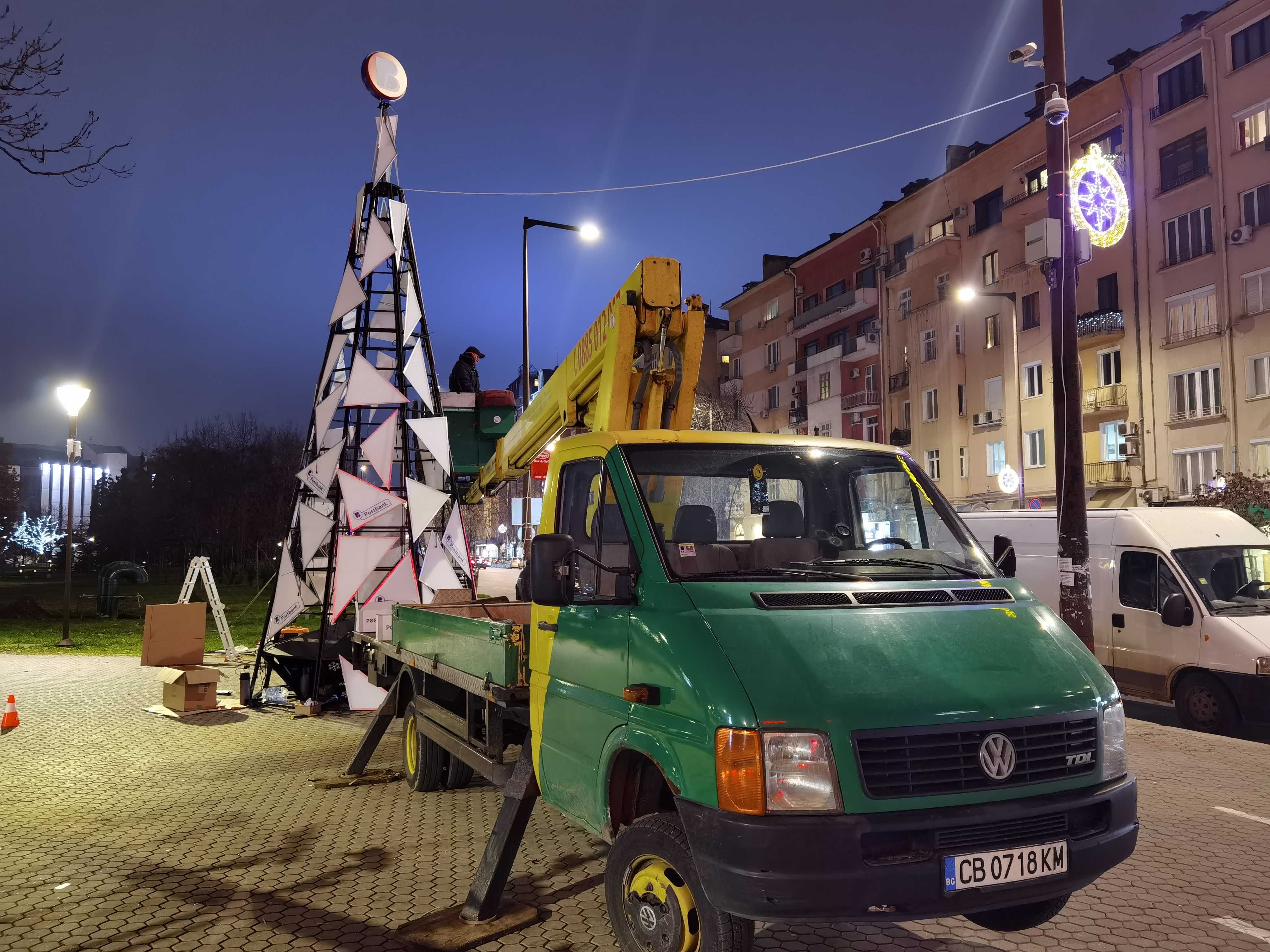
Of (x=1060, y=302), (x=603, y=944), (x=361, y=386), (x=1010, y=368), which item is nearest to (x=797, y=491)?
(x=603, y=944)

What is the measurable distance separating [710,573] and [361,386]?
982cm

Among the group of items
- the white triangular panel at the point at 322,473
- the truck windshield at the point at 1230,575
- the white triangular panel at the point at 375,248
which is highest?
the white triangular panel at the point at 375,248

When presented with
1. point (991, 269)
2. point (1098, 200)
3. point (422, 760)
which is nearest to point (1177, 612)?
point (1098, 200)

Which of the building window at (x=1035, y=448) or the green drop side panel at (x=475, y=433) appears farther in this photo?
the building window at (x=1035, y=448)

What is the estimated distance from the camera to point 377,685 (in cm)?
906

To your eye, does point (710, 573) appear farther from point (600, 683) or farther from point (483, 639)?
point (483, 639)

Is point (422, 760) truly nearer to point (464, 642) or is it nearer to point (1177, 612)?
point (464, 642)

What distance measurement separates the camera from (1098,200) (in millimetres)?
14062

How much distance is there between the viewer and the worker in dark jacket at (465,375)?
1605 centimetres

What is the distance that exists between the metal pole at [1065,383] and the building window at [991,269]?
85.2 ft

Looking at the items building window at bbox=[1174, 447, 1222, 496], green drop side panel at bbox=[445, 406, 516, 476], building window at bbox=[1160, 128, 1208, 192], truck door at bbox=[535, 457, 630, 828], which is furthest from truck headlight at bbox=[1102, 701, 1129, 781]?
building window at bbox=[1160, 128, 1208, 192]

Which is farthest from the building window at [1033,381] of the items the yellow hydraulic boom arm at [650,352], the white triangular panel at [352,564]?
the yellow hydraulic boom arm at [650,352]

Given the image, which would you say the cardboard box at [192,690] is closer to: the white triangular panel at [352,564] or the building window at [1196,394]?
the white triangular panel at [352,564]

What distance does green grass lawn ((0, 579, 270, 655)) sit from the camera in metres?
21.1
